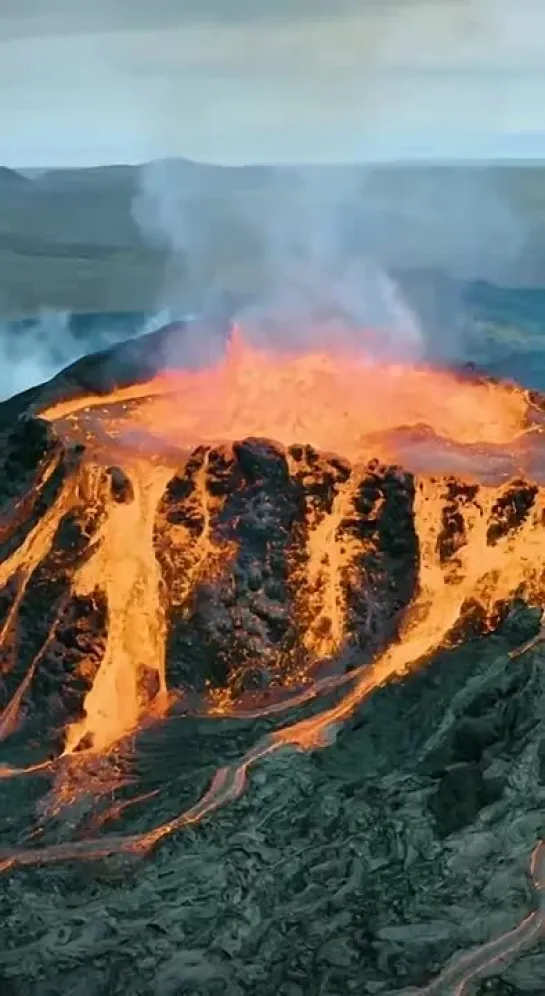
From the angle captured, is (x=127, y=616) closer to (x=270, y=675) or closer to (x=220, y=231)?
(x=270, y=675)

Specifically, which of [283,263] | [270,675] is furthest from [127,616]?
[283,263]

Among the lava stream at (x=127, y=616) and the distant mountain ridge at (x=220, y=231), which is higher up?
the distant mountain ridge at (x=220, y=231)

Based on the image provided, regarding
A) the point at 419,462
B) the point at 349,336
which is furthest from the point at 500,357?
the point at 419,462

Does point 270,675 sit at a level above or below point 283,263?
below

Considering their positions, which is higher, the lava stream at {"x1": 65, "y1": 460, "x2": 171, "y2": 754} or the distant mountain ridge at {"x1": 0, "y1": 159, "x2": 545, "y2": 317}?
the distant mountain ridge at {"x1": 0, "y1": 159, "x2": 545, "y2": 317}

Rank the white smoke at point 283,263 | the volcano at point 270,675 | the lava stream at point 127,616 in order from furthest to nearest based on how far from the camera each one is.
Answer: the white smoke at point 283,263, the lava stream at point 127,616, the volcano at point 270,675

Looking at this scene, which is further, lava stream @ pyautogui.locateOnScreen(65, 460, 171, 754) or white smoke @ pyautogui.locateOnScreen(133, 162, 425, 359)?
white smoke @ pyautogui.locateOnScreen(133, 162, 425, 359)

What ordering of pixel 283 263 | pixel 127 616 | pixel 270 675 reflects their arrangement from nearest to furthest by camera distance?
1. pixel 270 675
2. pixel 127 616
3. pixel 283 263

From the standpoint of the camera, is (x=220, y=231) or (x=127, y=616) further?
(x=220, y=231)

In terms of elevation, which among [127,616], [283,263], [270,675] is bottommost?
[270,675]
